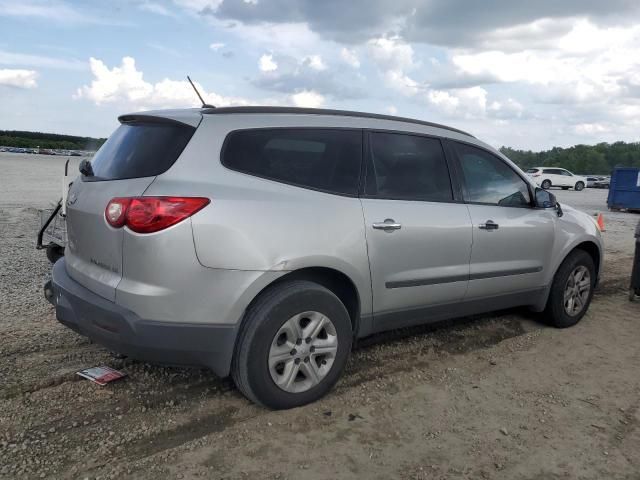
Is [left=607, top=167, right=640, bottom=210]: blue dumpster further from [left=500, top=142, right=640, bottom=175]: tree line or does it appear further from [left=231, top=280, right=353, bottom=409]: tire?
[left=500, top=142, right=640, bottom=175]: tree line

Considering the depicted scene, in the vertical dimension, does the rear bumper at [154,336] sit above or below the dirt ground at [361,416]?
above

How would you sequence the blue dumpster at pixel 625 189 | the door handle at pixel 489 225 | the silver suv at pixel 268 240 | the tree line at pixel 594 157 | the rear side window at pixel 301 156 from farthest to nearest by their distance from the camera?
the tree line at pixel 594 157, the blue dumpster at pixel 625 189, the door handle at pixel 489 225, the rear side window at pixel 301 156, the silver suv at pixel 268 240

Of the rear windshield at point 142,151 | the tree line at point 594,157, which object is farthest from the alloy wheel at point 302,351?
the tree line at point 594,157

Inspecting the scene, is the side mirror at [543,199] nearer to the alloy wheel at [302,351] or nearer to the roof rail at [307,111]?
the roof rail at [307,111]

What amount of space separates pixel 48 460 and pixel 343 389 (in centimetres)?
174

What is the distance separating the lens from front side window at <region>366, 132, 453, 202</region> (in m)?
3.83

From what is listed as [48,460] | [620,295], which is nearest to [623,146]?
[620,295]

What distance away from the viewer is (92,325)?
316 cm

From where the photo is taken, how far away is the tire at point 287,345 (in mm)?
3158

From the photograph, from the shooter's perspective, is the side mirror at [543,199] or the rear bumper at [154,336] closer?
the rear bumper at [154,336]

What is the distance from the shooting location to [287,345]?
3299mm

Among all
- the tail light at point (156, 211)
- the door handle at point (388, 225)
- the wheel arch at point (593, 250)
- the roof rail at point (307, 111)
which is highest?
the roof rail at point (307, 111)

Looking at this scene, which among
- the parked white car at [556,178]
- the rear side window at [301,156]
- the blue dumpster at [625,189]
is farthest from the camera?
the parked white car at [556,178]

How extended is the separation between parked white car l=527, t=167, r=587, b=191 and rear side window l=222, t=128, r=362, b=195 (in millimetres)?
38196
